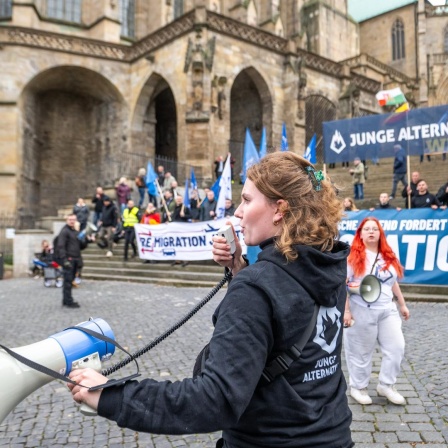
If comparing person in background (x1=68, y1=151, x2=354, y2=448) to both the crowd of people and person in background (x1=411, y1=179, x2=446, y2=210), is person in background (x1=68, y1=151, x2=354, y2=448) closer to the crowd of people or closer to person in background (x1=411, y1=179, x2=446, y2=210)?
the crowd of people

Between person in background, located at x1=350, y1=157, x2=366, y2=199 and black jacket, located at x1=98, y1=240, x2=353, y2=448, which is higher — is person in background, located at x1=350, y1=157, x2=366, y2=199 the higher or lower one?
the higher one

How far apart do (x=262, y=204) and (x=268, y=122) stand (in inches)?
912

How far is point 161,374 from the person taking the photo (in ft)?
14.4

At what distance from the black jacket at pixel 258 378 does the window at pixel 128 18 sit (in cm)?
2956

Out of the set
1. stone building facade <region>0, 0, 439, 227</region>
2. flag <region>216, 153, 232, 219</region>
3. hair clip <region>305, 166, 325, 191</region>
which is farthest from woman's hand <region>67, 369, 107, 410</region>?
stone building facade <region>0, 0, 439, 227</region>

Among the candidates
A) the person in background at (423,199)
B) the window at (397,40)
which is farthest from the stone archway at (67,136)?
the window at (397,40)

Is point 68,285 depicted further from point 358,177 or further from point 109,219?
point 358,177

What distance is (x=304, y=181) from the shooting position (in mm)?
1336

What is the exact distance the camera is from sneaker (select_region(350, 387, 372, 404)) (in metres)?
3.62

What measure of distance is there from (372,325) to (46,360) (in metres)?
3.05

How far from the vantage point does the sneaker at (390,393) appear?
3.58 metres

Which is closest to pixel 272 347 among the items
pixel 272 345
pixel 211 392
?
pixel 272 345

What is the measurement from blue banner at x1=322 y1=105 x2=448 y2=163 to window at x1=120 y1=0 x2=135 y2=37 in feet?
66.0

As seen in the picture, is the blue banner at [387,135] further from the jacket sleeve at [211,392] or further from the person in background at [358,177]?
the jacket sleeve at [211,392]
